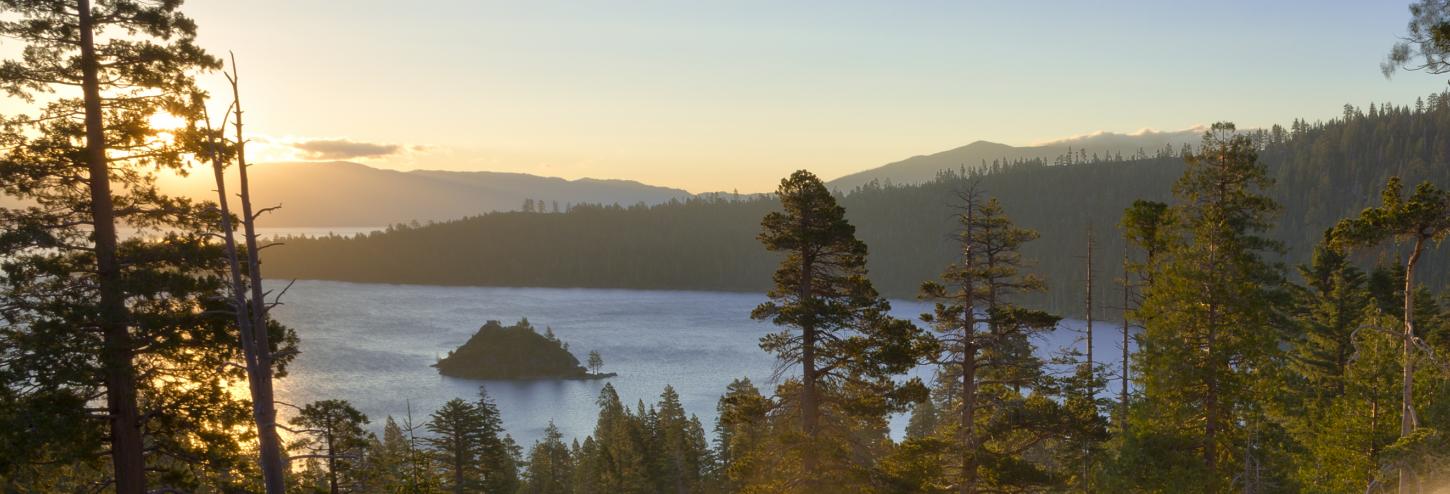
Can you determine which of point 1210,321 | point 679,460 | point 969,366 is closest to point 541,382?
point 679,460

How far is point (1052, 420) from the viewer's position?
62.2 ft

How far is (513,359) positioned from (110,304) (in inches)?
4883

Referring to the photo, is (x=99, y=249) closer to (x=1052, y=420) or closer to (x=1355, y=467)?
(x=1052, y=420)

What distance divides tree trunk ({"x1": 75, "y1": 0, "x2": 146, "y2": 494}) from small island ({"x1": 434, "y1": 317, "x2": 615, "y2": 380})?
115613 millimetres

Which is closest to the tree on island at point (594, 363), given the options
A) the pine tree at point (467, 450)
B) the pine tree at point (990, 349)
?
the pine tree at point (467, 450)

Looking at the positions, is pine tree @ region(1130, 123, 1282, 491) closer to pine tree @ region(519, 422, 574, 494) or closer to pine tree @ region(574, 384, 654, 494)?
pine tree @ region(574, 384, 654, 494)

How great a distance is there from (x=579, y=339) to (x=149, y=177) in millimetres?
153976

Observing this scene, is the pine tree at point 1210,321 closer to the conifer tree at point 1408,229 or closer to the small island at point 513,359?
the conifer tree at point 1408,229

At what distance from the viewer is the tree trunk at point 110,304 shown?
478 inches

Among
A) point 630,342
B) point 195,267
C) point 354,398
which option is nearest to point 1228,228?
point 195,267

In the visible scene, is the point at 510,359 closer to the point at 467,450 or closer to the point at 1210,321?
the point at 467,450

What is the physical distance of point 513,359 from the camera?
13225cm

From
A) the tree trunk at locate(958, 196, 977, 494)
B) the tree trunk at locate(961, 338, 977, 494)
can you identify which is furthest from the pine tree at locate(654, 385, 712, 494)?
the tree trunk at locate(958, 196, 977, 494)

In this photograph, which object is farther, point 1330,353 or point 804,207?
point 1330,353
